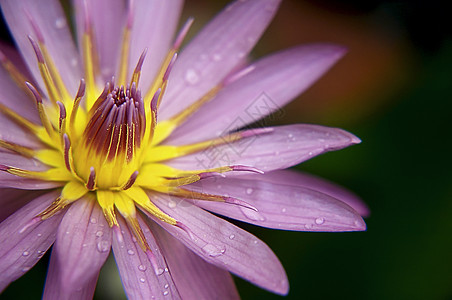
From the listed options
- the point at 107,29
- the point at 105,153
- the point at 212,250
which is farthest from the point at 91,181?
the point at 107,29

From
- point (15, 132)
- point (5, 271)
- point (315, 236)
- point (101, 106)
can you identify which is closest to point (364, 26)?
point (315, 236)

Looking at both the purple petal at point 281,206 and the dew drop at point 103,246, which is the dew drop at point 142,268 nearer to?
the dew drop at point 103,246

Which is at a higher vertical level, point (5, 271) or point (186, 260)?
point (5, 271)

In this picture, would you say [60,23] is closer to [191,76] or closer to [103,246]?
[191,76]

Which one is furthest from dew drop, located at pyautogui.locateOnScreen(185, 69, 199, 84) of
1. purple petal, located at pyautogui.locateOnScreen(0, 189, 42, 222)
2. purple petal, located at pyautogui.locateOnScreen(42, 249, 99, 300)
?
purple petal, located at pyautogui.locateOnScreen(42, 249, 99, 300)

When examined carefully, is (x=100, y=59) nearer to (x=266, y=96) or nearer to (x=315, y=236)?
(x=266, y=96)

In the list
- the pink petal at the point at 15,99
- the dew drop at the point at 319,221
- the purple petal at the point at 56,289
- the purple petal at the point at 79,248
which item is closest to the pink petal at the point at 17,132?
the pink petal at the point at 15,99
